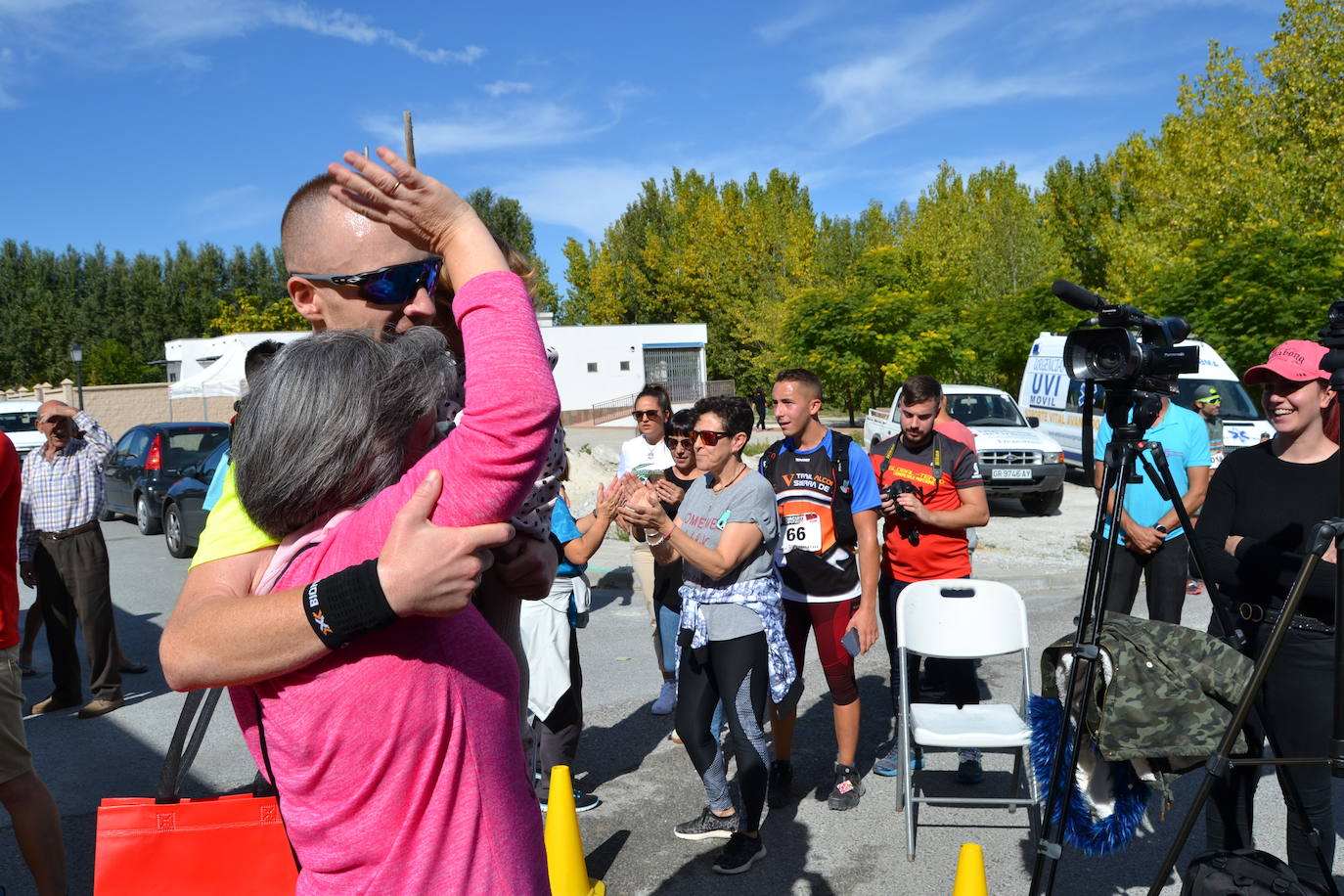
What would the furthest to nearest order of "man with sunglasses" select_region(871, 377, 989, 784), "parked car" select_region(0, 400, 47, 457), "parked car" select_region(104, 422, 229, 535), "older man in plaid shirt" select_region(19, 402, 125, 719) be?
"parked car" select_region(0, 400, 47, 457) < "parked car" select_region(104, 422, 229, 535) < "older man in plaid shirt" select_region(19, 402, 125, 719) < "man with sunglasses" select_region(871, 377, 989, 784)

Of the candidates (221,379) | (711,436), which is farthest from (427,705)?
(221,379)

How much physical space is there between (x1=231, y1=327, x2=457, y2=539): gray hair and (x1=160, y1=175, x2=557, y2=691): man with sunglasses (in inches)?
4.3

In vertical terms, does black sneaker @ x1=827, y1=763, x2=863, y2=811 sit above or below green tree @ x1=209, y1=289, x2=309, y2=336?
below

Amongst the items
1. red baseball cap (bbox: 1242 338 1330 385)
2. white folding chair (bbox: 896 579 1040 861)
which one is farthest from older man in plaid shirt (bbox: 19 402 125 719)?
red baseball cap (bbox: 1242 338 1330 385)

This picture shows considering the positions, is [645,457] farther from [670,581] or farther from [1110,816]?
[1110,816]

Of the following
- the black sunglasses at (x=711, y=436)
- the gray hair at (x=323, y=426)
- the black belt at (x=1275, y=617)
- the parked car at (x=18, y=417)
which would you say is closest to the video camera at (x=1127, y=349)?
the black belt at (x=1275, y=617)

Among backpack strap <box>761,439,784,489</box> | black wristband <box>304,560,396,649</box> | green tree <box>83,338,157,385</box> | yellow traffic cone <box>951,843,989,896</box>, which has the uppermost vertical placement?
green tree <box>83,338,157,385</box>

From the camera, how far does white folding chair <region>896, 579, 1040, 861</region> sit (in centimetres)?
444

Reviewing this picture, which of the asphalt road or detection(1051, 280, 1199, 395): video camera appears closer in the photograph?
detection(1051, 280, 1199, 395): video camera

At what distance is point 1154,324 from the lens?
9.84 feet

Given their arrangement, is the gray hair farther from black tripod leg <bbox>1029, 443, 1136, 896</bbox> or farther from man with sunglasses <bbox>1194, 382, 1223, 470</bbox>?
man with sunglasses <bbox>1194, 382, 1223, 470</bbox>

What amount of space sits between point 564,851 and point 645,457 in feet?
11.6

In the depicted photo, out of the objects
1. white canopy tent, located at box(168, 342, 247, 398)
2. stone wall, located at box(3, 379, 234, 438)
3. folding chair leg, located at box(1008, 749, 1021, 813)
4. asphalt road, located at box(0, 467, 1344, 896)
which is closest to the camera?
asphalt road, located at box(0, 467, 1344, 896)

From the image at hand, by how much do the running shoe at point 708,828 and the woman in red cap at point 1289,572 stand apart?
1920mm
